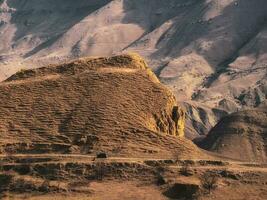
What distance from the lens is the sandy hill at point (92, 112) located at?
40.4 meters

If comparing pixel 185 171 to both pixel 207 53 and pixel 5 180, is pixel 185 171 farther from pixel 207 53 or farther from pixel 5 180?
pixel 207 53

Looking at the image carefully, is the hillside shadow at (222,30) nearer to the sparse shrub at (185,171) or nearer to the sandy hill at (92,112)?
the sandy hill at (92,112)

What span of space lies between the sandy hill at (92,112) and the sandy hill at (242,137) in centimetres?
3120

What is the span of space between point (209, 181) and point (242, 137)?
1807 inches

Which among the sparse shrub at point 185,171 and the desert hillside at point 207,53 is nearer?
the sparse shrub at point 185,171

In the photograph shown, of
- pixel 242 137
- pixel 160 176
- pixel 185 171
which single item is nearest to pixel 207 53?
pixel 242 137

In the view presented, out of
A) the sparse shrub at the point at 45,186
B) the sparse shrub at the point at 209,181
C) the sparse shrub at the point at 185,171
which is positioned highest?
the sparse shrub at the point at 185,171

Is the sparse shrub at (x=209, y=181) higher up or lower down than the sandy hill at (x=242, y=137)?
lower down

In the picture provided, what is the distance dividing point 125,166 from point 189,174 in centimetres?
346

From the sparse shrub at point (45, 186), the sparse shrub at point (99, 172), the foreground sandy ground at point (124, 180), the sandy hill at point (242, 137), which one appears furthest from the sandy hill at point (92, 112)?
the sandy hill at point (242, 137)

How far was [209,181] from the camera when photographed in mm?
36031

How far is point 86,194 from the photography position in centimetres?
3581

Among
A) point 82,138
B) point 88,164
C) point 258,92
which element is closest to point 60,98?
point 82,138

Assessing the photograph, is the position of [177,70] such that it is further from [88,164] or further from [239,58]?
[88,164]
